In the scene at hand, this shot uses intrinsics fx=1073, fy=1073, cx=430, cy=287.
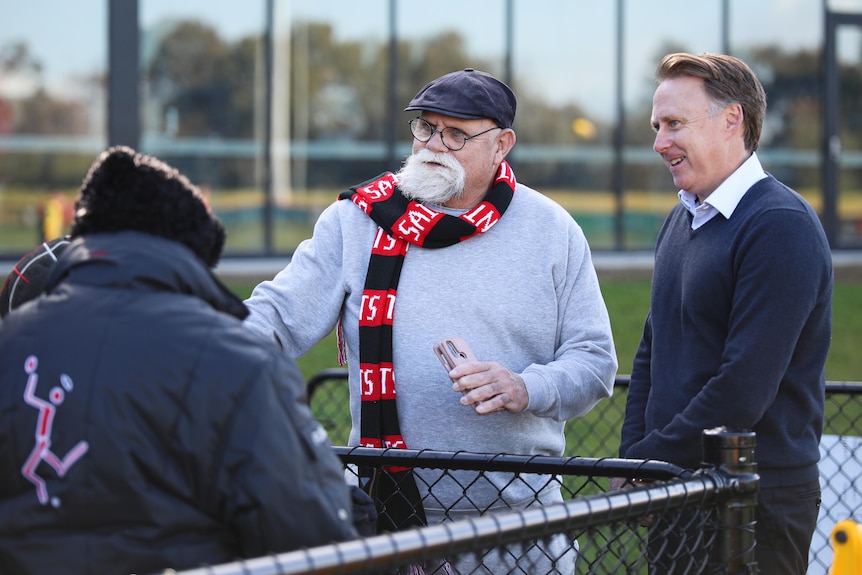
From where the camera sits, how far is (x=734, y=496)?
78.4 inches

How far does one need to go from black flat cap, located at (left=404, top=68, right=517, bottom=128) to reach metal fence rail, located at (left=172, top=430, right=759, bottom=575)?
1.01m

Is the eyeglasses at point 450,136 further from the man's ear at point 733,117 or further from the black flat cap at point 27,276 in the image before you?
the black flat cap at point 27,276

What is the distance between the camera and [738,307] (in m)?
2.58

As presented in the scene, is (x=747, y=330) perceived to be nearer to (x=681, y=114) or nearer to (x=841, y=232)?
(x=681, y=114)

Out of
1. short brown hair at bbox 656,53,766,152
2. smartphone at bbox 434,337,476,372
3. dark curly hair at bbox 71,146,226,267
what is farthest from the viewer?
short brown hair at bbox 656,53,766,152

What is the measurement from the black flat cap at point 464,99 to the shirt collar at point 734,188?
65 cm

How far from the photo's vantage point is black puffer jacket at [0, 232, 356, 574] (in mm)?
1593

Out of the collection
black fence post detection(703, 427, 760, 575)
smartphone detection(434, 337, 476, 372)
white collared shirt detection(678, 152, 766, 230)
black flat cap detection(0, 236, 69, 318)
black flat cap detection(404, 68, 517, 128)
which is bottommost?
black fence post detection(703, 427, 760, 575)

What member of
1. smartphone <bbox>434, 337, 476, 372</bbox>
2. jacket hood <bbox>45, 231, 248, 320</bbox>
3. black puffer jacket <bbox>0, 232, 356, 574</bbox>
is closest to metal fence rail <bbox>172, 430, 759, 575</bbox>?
black puffer jacket <bbox>0, 232, 356, 574</bbox>

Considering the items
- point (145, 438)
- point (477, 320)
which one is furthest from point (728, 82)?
point (145, 438)

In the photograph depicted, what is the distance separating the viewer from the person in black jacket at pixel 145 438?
1594mm

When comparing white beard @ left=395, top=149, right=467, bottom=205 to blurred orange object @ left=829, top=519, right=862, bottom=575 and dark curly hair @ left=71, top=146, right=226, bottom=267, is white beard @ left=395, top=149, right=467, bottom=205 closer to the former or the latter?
dark curly hair @ left=71, top=146, right=226, bottom=267

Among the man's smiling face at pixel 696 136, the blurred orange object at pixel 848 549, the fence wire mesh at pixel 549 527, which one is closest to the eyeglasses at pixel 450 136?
the man's smiling face at pixel 696 136

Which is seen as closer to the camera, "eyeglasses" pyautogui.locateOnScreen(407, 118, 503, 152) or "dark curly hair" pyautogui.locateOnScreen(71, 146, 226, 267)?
"dark curly hair" pyautogui.locateOnScreen(71, 146, 226, 267)
